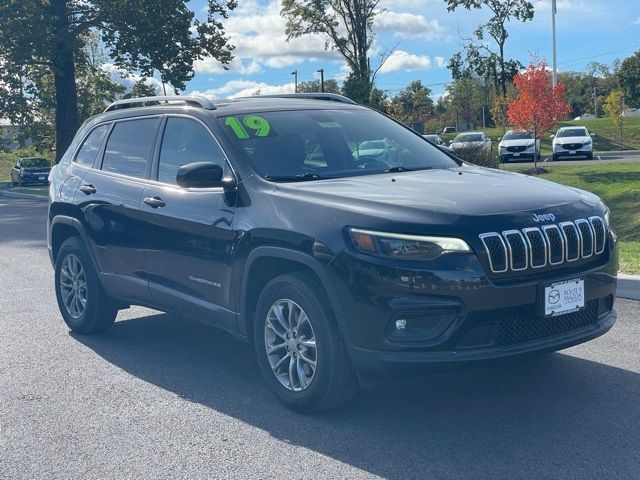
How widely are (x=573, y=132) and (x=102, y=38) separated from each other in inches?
851

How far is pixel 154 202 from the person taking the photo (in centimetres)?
607

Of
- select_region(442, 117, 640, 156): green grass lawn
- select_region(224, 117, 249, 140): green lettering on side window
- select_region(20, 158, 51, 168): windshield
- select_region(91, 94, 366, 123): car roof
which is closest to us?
select_region(224, 117, 249, 140): green lettering on side window

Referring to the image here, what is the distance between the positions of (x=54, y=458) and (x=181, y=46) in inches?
1148

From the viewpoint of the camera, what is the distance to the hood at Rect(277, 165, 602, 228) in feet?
14.7

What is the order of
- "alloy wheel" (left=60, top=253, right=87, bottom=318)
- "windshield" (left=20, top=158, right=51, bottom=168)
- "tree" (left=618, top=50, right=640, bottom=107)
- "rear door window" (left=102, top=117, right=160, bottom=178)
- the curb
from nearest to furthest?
"rear door window" (left=102, top=117, right=160, bottom=178) < "alloy wheel" (left=60, top=253, right=87, bottom=318) < the curb < "windshield" (left=20, top=158, right=51, bottom=168) < "tree" (left=618, top=50, right=640, bottom=107)

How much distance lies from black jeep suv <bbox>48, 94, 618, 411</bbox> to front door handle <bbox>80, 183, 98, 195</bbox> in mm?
16

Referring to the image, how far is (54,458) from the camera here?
4469 mm

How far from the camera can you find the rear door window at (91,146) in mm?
7285


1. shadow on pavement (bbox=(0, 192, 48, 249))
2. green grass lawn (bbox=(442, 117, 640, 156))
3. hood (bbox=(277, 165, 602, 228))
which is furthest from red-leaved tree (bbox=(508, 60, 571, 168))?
hood (bbox=(277, 165, 602, 228))

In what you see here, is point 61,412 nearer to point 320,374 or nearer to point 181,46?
point 320,374

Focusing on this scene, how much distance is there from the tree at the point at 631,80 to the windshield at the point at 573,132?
3543cm

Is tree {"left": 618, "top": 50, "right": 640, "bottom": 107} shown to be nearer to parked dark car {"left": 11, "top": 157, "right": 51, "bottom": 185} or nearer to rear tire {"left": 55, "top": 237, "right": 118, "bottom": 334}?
parked dark car {"left": 11, "top": 157, "right": 51, "bottom": 185}

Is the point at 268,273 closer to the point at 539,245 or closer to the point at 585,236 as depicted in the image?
the point at 539,245

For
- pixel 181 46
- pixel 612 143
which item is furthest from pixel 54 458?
pixel 612 143
